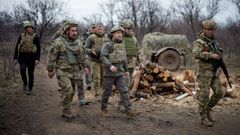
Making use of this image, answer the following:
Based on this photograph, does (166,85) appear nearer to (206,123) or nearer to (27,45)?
(206,123)

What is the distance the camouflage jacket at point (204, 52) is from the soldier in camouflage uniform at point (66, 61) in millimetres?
2241

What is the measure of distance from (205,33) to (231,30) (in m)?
19.3

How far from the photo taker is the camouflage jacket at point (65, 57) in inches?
264

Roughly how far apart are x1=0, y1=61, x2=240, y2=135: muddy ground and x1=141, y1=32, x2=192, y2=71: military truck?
662cm

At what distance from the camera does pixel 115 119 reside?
705cm

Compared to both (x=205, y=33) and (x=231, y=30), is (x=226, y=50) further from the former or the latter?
(x=205, y=33)

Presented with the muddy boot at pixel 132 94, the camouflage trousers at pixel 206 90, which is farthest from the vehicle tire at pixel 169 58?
the camouflage trousers at pixel 206 90

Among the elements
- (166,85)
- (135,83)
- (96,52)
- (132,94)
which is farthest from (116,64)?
(166,85)

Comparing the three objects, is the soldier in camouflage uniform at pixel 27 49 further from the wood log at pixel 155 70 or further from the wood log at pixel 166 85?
the wood log at pixel 166 85

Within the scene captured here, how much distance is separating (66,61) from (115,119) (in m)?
1.49

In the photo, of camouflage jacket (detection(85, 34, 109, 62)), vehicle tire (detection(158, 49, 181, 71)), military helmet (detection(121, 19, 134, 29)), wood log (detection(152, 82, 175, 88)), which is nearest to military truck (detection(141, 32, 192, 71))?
vehicle tire (detection(158, 49, 181, 71))

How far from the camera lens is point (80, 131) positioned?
6.16 meters

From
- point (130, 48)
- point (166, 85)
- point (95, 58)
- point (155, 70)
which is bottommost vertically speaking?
point (166, 85)

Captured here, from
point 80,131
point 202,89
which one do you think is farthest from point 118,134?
point 202,89
